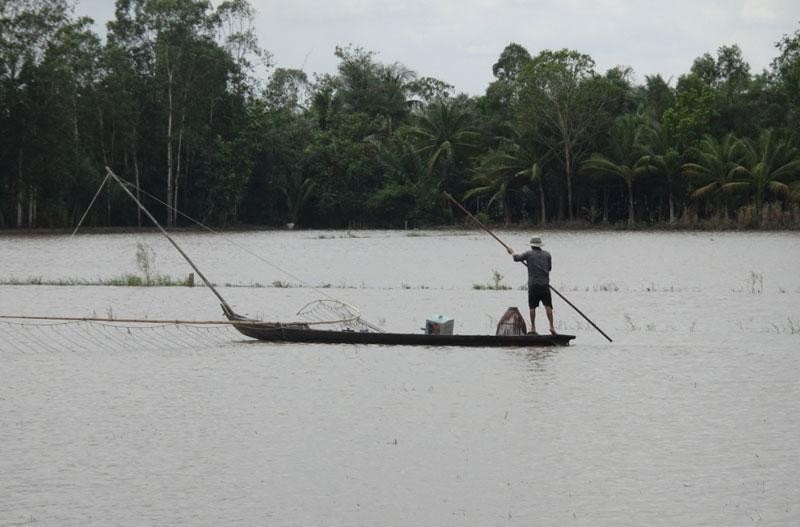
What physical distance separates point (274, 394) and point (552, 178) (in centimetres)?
5133

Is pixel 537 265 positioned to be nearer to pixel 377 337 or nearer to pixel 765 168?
pixel 377 337

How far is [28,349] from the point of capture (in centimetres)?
1792

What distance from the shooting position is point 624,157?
57406mm

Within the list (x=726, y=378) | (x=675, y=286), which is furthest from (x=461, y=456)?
(x=675, y=286)

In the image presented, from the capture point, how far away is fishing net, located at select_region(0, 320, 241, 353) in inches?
711

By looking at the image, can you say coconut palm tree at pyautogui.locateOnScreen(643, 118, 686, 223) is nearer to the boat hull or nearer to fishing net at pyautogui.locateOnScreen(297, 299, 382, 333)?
fishing net at pyautogui.locateOnScreen(297, 299, 382, 333)

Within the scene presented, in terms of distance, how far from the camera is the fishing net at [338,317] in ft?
57.2

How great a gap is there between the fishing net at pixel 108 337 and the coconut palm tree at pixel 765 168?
39845 millimetres

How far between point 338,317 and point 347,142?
159 feet

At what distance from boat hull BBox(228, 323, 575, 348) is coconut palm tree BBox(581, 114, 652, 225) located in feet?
133

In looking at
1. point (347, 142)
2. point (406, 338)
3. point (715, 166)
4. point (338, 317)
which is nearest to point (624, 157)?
point (715, 166)

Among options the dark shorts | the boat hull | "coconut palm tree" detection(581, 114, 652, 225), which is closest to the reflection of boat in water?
the boat hull

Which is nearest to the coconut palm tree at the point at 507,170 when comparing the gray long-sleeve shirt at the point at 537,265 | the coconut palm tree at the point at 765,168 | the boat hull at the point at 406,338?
the coconut palm tree at the point at 765,168

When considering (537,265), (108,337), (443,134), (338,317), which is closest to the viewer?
(537,265)
